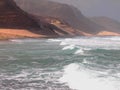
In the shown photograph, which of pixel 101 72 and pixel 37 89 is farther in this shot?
pixel 101 72

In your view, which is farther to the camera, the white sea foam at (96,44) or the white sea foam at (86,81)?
the white sea foam at (96,44)

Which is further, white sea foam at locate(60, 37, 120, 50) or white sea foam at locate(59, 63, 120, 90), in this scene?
white sea foam at locate(60, 37, 120, 50)

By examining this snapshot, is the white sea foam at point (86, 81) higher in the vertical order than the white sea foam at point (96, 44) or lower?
higher

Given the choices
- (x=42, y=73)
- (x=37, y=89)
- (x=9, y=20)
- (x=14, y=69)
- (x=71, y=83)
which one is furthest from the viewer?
(x=9, y=20)

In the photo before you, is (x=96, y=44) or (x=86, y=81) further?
(x=96, y=44)

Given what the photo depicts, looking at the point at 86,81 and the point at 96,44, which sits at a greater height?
the point at 86,81

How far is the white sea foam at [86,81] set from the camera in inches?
744

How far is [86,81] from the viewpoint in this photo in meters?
20.8

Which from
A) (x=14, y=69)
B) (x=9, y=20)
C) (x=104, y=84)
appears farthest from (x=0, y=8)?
(x=104, y=84)

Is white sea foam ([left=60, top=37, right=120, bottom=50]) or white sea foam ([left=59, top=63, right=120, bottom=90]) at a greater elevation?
white sea foam ([left=59, top=63, right=120, bottom=90])

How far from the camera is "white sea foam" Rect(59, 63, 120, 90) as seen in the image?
744 inches

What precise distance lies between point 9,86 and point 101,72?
7300 mm

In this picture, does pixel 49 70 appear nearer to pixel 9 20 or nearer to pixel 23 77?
pixel 23 77

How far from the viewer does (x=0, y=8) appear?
5276 inches
